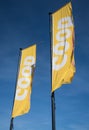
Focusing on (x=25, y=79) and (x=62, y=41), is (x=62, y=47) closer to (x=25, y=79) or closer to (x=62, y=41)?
(x=62, y=41)

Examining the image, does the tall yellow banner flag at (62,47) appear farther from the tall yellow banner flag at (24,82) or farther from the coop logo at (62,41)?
the tall yellow banner flag at (24,82)

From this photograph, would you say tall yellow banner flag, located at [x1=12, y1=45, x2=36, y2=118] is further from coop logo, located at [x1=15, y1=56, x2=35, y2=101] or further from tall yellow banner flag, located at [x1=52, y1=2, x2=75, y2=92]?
tall yellow banner flag, located at [x1=52, y1=2, x2=75, y2=92]

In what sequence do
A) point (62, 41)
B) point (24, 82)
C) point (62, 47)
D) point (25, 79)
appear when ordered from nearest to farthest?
point (62, 47), point (62, 41), point (24, 82), point (25, 79)

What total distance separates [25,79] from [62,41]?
829 centimetres

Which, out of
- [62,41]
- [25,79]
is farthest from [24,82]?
[62,41]

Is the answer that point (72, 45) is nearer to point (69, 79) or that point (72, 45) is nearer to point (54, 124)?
point (69, 79)

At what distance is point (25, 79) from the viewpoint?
2342 cm

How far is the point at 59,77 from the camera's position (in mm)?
14914

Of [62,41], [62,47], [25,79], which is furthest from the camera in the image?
[25,79]

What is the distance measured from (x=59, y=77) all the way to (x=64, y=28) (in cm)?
314

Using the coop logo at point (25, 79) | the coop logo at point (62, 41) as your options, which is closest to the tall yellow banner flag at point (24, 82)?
the coop logo at point (25, 79)

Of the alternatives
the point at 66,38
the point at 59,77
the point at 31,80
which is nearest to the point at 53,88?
the point at 59,77

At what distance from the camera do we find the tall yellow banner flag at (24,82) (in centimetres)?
2205

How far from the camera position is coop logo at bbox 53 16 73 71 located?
1531 cm
